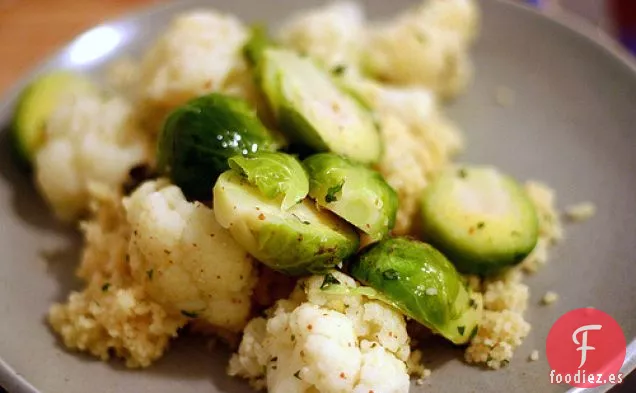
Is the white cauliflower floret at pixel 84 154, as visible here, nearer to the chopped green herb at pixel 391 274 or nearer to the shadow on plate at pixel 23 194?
the shadow on plate at pixel 23 194

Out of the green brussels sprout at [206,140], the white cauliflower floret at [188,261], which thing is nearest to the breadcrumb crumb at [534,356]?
the white cauliflower floret at [188,261]

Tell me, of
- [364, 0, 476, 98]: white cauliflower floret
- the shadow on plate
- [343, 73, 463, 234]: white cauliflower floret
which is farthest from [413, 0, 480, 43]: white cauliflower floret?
the shadow on plate

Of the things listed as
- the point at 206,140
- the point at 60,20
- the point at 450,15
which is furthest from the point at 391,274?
the point at 60,20

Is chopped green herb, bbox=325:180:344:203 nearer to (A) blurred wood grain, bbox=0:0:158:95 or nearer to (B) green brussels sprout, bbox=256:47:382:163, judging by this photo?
(B) green brussels sprout, bbox=256:47:382:163

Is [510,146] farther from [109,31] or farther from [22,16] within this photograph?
[22,16]

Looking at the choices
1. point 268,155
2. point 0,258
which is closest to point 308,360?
point 268,155

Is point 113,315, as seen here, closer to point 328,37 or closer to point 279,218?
point 279,218
